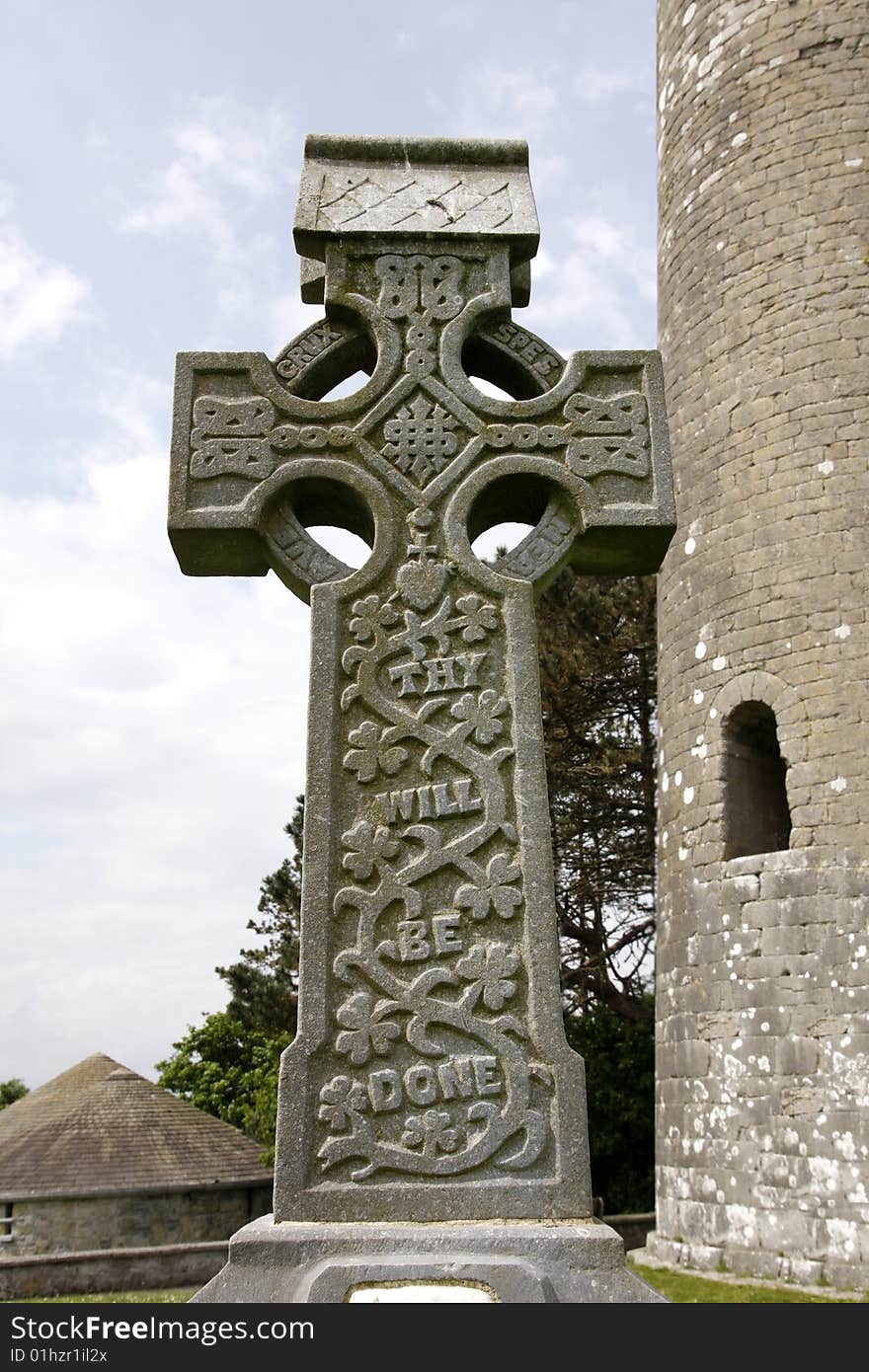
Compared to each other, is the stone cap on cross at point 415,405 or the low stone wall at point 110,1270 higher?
the stone cap on cross at point 415,405

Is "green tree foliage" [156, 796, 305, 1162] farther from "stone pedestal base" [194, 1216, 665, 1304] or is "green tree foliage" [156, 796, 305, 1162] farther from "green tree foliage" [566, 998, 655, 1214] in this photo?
"stone pedestal base" [194, 1216, 665, 1304]

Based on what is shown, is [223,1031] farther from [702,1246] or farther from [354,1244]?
[354,1244]

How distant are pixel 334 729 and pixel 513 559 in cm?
68

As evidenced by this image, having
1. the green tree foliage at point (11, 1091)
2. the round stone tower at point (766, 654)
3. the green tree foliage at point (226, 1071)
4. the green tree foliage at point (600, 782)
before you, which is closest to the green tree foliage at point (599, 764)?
the green tree foliage at point (600, 782)

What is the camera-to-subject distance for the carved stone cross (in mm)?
2572

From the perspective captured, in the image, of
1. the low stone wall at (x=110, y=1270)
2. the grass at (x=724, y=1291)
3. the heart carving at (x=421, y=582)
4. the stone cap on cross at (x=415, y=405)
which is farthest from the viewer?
the low stone wall at (x=110, y=1270)

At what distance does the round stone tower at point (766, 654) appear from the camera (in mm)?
8828

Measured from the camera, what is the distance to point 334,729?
2.91 metres

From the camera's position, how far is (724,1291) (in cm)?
859

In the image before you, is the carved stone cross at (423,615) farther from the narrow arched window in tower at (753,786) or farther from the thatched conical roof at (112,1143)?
the thatched conical roof at (112,1143)

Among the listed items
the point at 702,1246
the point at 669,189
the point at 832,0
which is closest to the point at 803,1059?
the point at 702,1246

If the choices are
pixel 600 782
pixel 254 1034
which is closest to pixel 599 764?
pixel 600 782

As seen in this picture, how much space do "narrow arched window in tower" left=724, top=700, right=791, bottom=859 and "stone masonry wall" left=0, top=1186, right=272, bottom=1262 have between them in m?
11.5

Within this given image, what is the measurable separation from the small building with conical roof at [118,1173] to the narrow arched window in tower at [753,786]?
1083 centimetres
